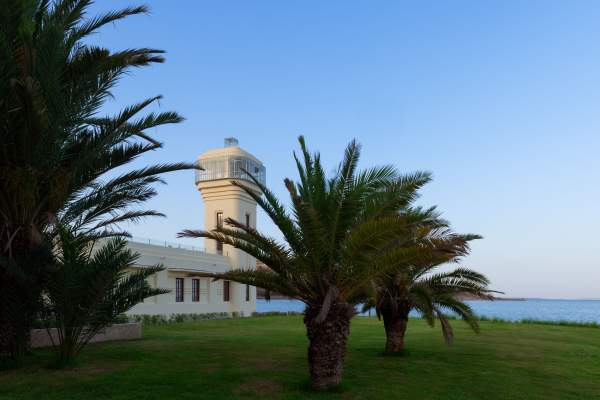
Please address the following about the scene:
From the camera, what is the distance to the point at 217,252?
34.2m

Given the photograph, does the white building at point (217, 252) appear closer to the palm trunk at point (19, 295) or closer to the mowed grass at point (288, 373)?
the mowed grass at point (288, 373)

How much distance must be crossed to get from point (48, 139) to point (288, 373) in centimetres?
664

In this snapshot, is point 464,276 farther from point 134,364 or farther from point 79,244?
point 79,244

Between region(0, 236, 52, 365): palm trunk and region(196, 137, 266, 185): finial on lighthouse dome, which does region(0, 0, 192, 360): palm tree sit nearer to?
region(0, 236, 52, 365): palm trunk

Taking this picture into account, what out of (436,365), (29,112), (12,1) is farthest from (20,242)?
(436,365)

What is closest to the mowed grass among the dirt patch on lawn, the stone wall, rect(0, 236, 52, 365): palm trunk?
the dirt patch on lawn

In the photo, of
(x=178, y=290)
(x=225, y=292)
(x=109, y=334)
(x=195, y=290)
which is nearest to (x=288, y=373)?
(x=109, y=334)

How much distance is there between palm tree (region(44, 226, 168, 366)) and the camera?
9836 millimetres

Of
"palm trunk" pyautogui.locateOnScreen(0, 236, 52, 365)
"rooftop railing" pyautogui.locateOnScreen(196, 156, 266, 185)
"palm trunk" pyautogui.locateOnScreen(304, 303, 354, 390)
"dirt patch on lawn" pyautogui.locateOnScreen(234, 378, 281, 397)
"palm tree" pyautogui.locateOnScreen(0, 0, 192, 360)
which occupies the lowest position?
"dirt patch on lawn" pyautogui.locateOnScreen(234, 378, 281, 397)

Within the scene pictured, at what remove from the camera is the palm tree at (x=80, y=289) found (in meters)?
9.84

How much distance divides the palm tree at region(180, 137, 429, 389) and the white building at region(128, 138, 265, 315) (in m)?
19.8

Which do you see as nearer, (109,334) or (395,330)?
(395,330)

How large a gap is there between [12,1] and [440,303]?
1122 cm

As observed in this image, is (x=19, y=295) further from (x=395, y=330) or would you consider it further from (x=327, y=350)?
(x=395, y=330)
